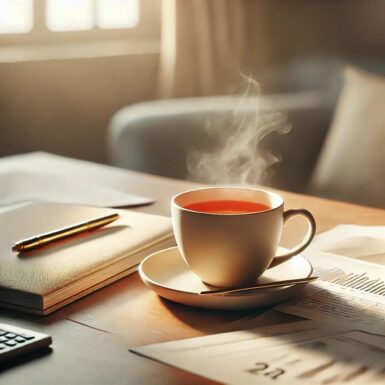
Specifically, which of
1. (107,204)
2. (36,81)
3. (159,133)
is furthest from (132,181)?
(36,81)

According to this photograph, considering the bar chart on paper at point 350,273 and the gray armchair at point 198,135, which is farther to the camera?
the gray armchair at point 198,135

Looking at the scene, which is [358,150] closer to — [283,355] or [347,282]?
[347,282]

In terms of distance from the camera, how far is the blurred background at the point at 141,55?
2545mm

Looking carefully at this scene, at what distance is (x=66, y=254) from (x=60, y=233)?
5 centimetres

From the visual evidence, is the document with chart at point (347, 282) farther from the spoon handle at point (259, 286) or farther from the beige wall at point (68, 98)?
the beige wall at point (68, 98)

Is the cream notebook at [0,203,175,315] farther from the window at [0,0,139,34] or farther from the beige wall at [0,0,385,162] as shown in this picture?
the window at [0,0,139,34]

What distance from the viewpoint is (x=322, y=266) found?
0.88 metres

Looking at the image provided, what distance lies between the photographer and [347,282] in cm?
83

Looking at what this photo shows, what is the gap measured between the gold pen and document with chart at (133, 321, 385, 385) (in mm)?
243

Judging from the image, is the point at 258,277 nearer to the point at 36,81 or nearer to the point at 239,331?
the point at 239,331

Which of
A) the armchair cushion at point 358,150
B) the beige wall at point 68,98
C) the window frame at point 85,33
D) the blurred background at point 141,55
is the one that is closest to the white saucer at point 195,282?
the armchair cushion at point 358,150

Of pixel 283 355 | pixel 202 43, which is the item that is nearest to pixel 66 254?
pixel 283 355

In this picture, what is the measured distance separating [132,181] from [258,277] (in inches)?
22.8

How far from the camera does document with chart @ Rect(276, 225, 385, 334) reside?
74 cm
